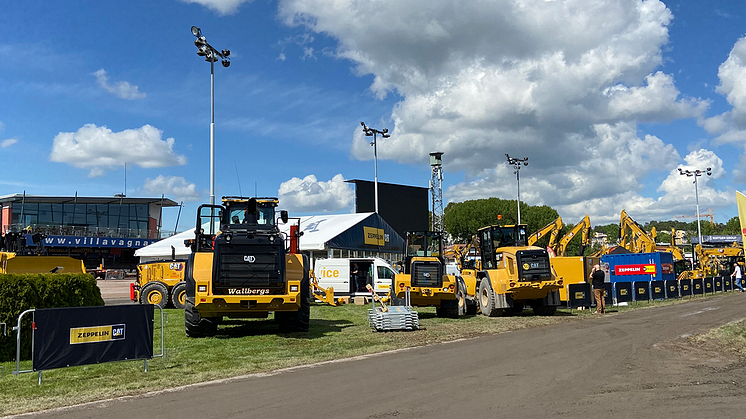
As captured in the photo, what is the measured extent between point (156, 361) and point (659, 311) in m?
17.1

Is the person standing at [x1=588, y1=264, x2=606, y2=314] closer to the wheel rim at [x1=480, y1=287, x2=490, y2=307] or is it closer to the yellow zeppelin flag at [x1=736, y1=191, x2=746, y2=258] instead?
the wheel rim at [x1=480, y1=287, x2=490, y2=307]

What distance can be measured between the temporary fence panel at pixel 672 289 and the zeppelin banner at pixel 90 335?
24424 millimetres

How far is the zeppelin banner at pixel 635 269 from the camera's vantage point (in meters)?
32.3

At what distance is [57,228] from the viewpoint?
213 feet

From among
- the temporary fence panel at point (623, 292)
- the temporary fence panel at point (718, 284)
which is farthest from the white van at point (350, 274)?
the temporary fence panel at point (718, 284)

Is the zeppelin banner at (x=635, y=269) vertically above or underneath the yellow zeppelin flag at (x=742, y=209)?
underneath

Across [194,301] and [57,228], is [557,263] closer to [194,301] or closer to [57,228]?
[194,301]

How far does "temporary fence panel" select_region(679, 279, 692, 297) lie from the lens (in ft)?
93.9

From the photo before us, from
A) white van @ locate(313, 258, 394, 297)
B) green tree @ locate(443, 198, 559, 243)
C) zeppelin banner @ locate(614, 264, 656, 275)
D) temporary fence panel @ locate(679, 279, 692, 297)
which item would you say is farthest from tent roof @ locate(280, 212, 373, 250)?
green tree @ locate(443, 198, 559, 243)

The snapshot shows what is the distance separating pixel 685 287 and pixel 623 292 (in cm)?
637

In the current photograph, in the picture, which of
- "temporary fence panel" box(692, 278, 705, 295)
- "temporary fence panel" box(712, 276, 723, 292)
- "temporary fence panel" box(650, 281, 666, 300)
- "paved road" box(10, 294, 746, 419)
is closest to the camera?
"paved road" box(10, 294, 746, 419)

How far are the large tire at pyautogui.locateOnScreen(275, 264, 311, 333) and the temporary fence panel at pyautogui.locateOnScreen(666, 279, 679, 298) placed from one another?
1952cm

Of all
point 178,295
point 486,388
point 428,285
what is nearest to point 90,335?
point 486,388

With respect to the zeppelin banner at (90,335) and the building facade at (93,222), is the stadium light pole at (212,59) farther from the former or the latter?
the building facade at (93,222)
